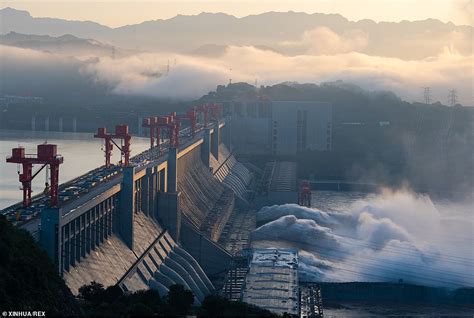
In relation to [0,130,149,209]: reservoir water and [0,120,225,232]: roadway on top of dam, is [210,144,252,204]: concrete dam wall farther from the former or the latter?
[0,120,225,232]: roadway on top of dam

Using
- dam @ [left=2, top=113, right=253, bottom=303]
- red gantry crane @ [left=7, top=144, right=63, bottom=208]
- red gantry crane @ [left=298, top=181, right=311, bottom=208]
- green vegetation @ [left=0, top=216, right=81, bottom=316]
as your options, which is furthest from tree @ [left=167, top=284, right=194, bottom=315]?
red gantry crane @ [left=298, top=181, right=311, bottom=208]

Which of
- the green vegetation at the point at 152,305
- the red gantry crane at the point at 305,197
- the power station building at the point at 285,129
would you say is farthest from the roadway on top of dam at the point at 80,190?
the power station building at the point at 285,129

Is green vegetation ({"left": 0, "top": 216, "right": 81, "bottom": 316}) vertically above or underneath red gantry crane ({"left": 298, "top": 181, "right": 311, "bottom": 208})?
above

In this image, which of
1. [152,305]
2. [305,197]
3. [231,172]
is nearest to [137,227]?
[152,305]

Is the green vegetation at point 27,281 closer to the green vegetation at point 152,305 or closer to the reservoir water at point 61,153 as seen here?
the green vegetation at point 152,305

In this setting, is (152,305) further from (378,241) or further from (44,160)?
(378,241)

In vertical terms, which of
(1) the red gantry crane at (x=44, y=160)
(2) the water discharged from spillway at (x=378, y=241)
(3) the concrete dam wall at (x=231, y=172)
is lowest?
(2) the water discharged from spillway at (x=378, y=241)

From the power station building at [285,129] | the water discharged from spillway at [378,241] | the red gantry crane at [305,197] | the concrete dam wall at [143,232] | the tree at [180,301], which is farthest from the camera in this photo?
the power station building at [285,129]
